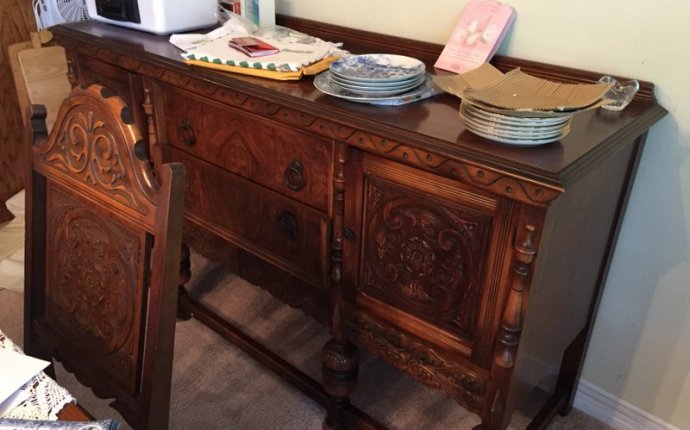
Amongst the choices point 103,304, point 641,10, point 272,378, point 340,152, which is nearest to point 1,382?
point 103,304

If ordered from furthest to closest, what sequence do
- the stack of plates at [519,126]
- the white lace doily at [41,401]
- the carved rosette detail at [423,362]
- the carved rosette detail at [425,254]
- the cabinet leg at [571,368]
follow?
the cabinet leg at [571,368]
the carved rosette detail at [423,362]
the carved rosette detail at [425,254]
the stack of plates at [519,126]
the white lace doily at [41,401]

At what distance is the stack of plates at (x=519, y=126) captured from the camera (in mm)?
943

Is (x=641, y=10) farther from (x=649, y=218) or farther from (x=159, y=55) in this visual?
(x=159, y=55)

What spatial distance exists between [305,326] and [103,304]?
105 cm

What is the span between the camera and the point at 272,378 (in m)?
1.77

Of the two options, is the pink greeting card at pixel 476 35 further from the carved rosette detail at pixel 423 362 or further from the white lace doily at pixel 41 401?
the white lace doily at pixel 41 401

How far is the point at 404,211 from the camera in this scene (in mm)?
1126

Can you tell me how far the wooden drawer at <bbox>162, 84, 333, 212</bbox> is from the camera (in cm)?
126

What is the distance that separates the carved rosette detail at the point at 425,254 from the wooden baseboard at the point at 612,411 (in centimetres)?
69

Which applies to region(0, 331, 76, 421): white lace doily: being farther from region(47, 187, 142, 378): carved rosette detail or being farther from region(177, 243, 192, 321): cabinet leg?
region(177, 243, 192, 321): cabinet leg

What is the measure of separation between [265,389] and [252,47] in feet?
3.19

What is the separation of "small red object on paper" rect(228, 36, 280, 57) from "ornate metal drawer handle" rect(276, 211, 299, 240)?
379 millimetres

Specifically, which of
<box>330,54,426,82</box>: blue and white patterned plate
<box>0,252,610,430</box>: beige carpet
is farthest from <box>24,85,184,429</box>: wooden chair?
<box>0,252,610,430</box>: beige carpet

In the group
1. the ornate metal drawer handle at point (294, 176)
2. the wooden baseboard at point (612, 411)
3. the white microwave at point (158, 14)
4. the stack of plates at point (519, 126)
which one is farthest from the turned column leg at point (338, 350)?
the white microwave at point (158, 14)
